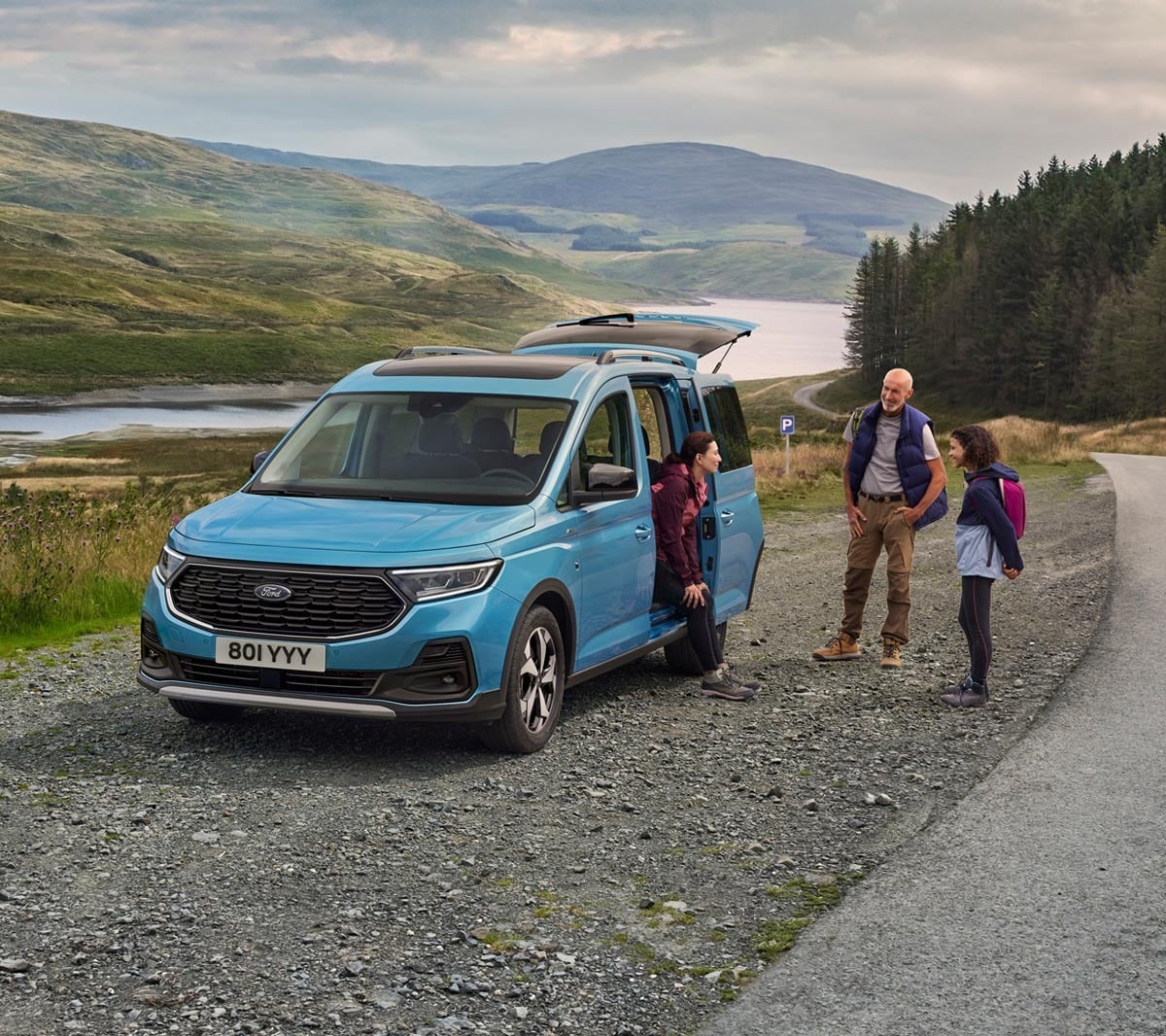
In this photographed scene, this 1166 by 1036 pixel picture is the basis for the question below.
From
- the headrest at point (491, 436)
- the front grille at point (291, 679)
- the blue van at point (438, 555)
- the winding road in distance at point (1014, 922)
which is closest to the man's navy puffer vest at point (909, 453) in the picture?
the blue van at point (438, 555)

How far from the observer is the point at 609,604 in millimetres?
8219

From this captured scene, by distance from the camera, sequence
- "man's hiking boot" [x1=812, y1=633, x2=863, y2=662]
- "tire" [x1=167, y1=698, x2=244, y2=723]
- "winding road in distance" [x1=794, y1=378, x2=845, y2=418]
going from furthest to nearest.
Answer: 1. "winding road in distance" [x1=794, y1=378, x2=845, y2=418]
2. "man's hiking boot" [x1=812, y1=633, x2=863, y2=662]
3. "tire" [x1=167, y1=698, x2=244, y2=723]

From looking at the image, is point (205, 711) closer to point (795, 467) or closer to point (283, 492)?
point (283, 492)

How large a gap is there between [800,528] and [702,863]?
16.5m

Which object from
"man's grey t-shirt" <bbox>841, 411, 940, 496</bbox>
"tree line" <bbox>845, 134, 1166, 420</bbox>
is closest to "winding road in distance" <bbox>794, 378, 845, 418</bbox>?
"tree line" <bbox>845, 134, 1166, 420</bbox>

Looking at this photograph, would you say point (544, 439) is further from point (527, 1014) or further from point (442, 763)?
point (527, 1014)

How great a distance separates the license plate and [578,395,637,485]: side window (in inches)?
94.0

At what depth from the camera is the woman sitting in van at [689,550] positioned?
8.91 m

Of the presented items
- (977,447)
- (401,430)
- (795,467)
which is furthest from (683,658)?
(795,467)

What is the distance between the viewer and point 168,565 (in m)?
7.32

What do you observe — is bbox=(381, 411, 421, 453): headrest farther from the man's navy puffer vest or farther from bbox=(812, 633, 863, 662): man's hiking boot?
bbox=(812, 633, 863, 662): man's hiking boot

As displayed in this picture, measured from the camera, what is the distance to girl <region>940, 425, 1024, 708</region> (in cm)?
890

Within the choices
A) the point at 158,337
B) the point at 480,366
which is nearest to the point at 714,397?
the point at 480,366

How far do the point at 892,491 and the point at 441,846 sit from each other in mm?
5231
